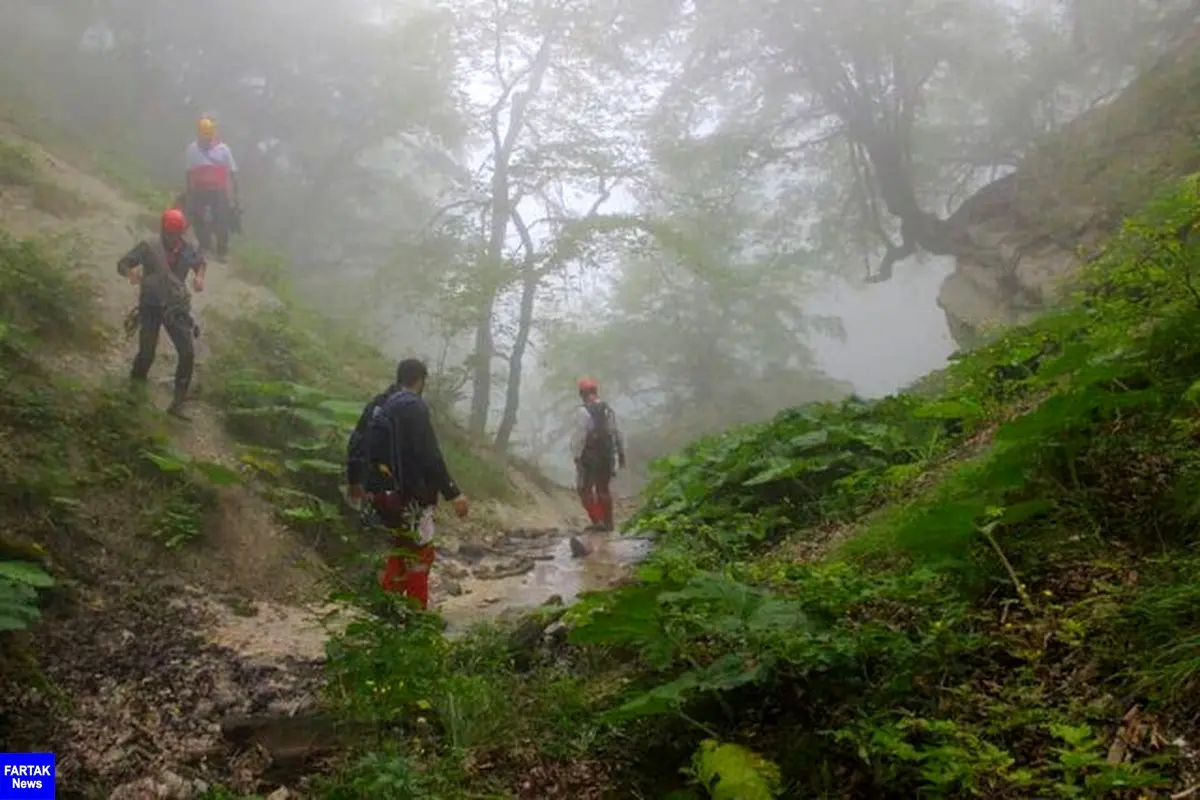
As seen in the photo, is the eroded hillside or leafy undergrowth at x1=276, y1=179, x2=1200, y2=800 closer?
leafy undergrowth at x1=276, y1=179, x2=1200, y2=800

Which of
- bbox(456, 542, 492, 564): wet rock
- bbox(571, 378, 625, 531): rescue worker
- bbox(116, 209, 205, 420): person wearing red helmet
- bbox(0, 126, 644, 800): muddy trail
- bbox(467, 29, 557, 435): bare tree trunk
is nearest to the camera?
bbox(0, 126, 644, 800): muddy trail

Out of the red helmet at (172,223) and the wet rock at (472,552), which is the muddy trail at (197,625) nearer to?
the wet rock at (472,552)

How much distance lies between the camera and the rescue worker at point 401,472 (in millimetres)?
5883

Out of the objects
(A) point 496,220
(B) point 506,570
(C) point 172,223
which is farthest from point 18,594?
(A) point 496,220

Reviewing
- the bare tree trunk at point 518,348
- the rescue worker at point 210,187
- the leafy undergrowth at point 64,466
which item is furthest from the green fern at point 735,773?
the bare tree trunk at point 518,348

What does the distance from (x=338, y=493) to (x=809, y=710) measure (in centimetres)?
677

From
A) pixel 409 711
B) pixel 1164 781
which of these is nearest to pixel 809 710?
pixel 1164 781

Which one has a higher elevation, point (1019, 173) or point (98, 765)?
point (1019, 173)

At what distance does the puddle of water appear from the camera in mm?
7050

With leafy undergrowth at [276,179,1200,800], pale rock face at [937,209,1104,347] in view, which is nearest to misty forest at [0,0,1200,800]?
leafy undergrowth at [276,179,1200,800]

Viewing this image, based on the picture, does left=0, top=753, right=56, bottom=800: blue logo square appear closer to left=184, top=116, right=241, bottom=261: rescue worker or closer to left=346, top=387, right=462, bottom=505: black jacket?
left=346, top=387, right=462, bottom=505: black jacket

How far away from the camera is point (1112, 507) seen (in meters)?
3.26

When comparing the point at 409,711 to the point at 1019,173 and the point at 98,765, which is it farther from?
the point at 1019,173

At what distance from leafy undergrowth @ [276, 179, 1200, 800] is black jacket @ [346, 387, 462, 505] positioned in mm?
1673
